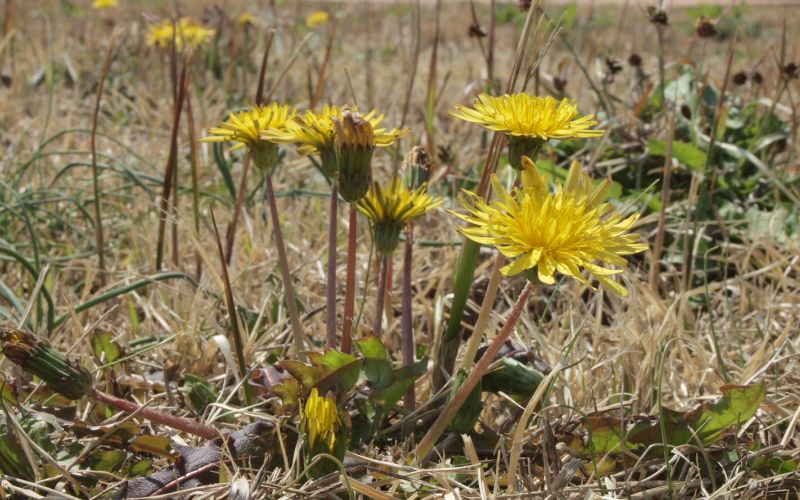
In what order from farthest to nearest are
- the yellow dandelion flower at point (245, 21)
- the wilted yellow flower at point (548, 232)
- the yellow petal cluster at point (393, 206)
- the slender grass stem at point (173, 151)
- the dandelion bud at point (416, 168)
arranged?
the yellow dandelion flower at point (245, 21)
the slender grass stem at point (173, 151)
the dandelion bud at point (416, 168)
the yellow petal cluster at point (393, 206)
the wilted yellow flower at point (548, 232)

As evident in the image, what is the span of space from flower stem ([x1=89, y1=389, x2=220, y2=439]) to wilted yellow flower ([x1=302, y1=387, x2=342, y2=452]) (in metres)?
0.22

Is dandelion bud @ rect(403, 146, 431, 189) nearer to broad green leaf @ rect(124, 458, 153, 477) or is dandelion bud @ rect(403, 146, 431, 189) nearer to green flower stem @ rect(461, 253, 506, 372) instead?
green flower stem @ rect(461, 253, 506, 372)

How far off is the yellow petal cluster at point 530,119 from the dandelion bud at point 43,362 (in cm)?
67

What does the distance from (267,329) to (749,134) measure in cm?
174

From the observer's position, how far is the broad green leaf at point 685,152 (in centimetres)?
229

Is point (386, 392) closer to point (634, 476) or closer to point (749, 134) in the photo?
point (634, 476)

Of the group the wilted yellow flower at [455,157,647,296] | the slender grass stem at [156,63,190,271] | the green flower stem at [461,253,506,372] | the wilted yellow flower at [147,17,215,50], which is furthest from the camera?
the wilted yellow flower at [147,17,215,50]

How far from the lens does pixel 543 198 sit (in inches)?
44.3

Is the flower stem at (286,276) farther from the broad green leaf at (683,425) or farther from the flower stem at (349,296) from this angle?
the broad green leaf at (683,425)

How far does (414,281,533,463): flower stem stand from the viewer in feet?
3.64

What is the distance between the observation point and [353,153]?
1.14 m

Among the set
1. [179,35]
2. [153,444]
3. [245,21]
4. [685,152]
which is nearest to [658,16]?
[685,152]

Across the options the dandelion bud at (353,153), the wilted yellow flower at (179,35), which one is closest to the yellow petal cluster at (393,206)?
the dandelion bud at (353,153)

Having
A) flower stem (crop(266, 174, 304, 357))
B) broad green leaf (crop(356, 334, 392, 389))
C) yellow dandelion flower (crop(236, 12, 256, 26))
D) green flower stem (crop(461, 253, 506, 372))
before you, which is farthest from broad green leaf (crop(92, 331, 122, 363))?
yellow dandelion flower (crop(236, 12, 256, 26))
